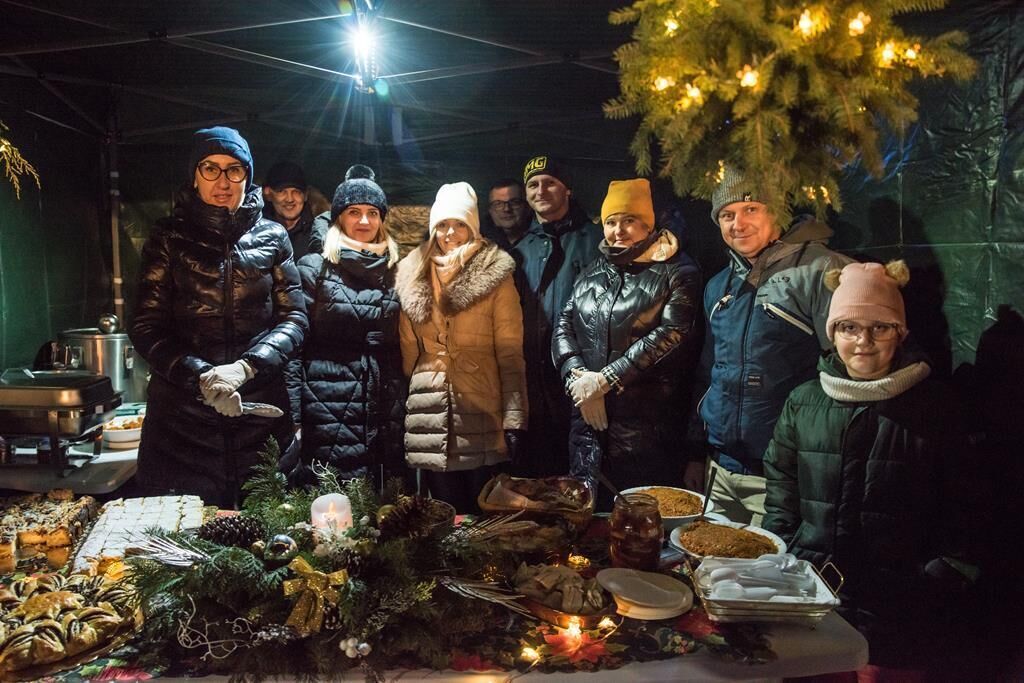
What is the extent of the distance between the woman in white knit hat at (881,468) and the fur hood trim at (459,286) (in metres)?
1.35

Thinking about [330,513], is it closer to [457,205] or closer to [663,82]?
[663,82]

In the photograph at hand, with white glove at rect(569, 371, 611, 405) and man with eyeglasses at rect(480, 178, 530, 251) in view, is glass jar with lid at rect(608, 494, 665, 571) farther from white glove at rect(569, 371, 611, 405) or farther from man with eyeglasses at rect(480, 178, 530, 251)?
man with eyeglasses at rect(480, 178, 530, 251)

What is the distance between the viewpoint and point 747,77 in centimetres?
138

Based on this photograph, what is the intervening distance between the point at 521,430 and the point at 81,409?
1.89 metres

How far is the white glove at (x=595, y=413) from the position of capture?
2820 mm

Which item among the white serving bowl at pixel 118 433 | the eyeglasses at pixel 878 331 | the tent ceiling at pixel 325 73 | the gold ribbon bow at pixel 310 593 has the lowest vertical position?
the gold ribbon bow at pixel 310 593

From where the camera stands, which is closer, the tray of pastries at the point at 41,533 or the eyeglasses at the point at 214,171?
the tray of pastries at the point at 41,533

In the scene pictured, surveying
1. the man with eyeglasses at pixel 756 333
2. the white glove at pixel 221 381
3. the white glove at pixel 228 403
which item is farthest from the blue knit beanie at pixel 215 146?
the man with eyeglasses at pixel 756 333

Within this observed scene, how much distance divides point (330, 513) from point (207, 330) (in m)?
1.37

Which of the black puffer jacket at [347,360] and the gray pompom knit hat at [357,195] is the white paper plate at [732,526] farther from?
the gray pompom knit hat at [357,195]

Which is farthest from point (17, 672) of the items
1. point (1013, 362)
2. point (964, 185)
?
point (964, 185)

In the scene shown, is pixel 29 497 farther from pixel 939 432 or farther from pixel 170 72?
pixel 170 72

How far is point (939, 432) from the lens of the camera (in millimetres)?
1898

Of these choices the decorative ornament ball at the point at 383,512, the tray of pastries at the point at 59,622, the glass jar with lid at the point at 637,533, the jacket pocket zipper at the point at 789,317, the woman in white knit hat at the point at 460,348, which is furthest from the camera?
the woman in white knit hat at the point at 460,348
